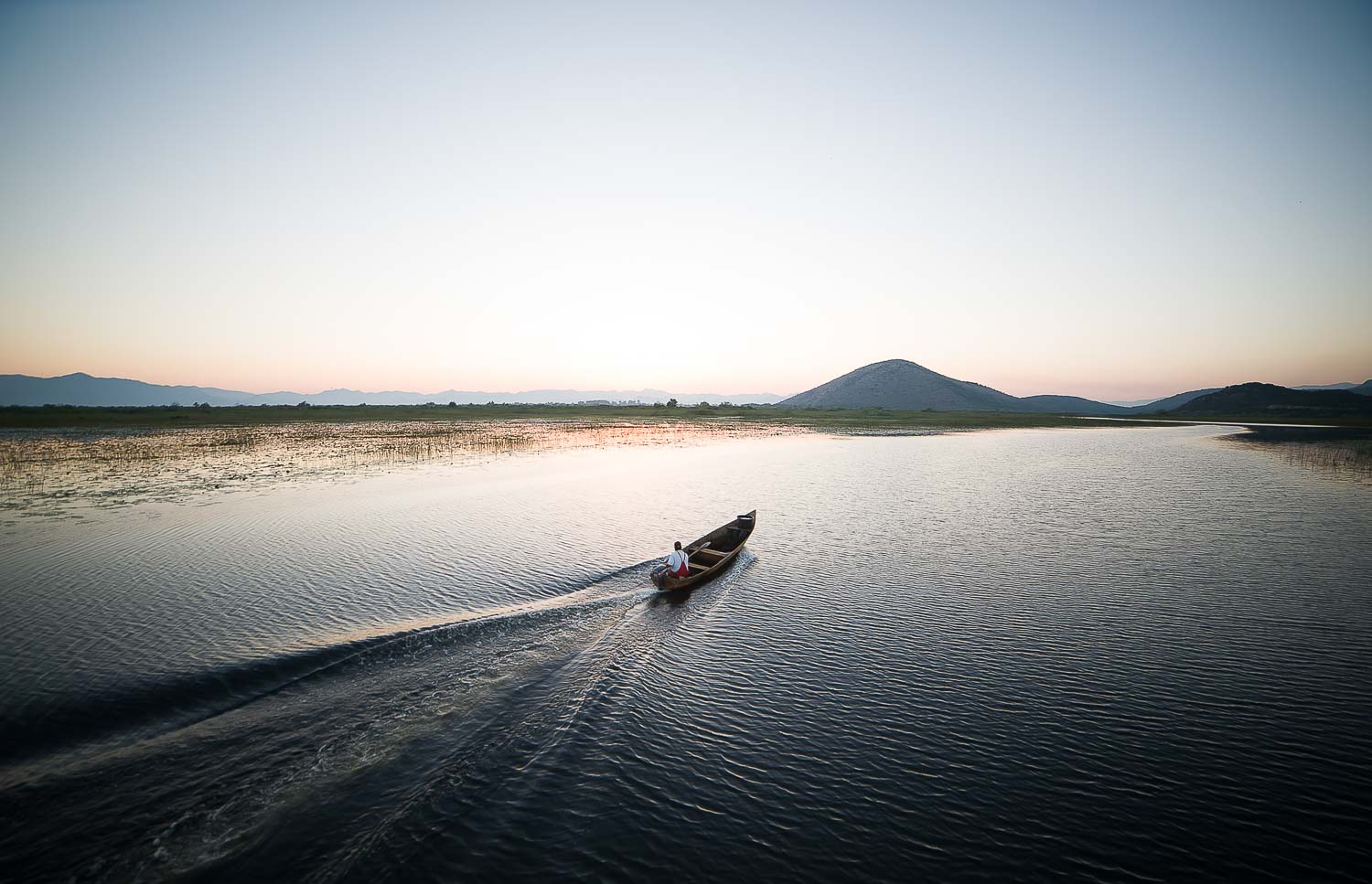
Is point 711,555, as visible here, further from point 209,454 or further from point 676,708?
point 209,454

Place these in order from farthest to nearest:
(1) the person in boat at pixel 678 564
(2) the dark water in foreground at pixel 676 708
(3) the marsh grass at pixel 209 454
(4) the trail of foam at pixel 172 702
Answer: (3) the marsh grass at pixel 209 454
(1) the person in boat at pixel 678 564
(4) the trail of foam at pixel 172 702
(2) the dark water in foreground at pixel 676 708

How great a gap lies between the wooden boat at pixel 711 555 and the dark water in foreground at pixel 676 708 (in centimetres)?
77

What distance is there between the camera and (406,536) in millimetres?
28938

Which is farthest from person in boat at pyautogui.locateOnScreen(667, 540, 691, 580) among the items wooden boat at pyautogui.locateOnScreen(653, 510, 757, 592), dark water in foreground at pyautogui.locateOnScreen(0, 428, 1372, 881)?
dark water in foreground at pyautogui.locateOnScreen(0, 428, 1372, 881)

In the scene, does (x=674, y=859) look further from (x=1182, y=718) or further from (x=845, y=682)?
(x=1182, y=718)

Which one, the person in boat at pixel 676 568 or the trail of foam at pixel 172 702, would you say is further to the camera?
the person in boat at pixel 676 568

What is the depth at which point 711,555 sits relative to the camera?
25.4m

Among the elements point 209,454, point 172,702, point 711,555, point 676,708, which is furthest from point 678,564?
point 209,454

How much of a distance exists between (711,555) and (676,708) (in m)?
11.6

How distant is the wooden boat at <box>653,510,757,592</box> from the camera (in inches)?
874

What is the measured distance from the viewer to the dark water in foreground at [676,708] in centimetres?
948

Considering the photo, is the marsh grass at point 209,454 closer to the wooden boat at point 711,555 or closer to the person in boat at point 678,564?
the wooden boat at point 711,555

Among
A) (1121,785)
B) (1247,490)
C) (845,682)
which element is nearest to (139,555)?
(845,682)

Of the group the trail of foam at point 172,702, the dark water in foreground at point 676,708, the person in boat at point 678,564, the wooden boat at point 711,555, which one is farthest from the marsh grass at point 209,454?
the person in boat at point 678,564
